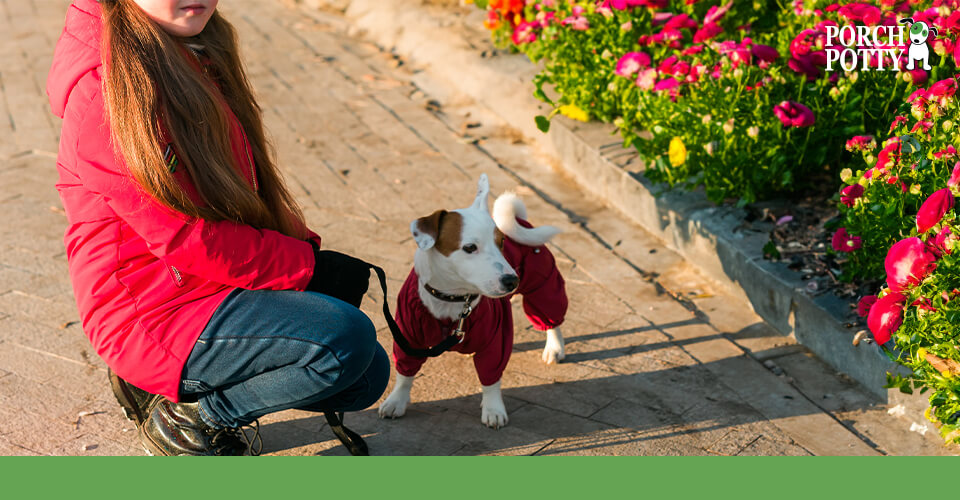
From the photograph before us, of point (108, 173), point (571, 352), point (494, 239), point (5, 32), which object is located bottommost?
point (5, 32)

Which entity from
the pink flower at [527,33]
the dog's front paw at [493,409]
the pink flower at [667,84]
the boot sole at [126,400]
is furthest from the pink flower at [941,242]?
the pink flower at [527,33]

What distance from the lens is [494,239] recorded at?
3242 millimetres

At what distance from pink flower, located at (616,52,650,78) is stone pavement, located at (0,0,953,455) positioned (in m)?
0.80

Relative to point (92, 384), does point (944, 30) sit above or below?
above

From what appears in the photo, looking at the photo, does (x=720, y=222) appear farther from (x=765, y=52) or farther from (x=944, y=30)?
(x=944, y=30)

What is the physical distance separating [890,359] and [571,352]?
4.09 feet

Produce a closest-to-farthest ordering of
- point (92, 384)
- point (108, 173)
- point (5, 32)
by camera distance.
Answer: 1. point (108, 173)
2. point (92, 384)
3. point (5, 32)

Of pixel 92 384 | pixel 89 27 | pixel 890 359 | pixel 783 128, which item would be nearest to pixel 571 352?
pixel 890 359

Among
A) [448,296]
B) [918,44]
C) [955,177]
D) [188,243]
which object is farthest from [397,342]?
[918,44]

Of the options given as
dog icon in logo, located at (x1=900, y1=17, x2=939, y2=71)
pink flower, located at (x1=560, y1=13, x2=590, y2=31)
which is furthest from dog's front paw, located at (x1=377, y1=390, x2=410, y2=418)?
pink flower, located at (x1=560, y1=13, x2=590, y2=31)

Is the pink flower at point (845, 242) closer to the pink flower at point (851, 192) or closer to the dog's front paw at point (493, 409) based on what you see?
the pink flower at point (851, 192)

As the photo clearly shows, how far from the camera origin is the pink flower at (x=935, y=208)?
3.04m

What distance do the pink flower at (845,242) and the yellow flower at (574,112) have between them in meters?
2.18

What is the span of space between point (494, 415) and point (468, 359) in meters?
0.53
